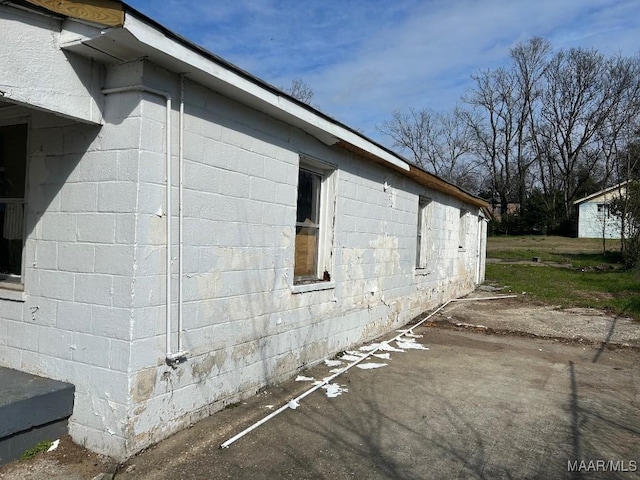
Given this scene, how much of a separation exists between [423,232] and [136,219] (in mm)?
7331

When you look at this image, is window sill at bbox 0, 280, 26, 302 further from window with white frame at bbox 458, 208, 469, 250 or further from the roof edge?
window with white frame at bbox 458, 208, 469, 250

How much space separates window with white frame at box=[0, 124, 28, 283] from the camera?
401 centimetres

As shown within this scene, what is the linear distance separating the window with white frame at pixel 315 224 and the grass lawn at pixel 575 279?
751 centimetres

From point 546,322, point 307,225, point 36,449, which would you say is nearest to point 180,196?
point 36,449

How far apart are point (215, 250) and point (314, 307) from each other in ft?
6.31

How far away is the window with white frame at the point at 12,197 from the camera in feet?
13.2

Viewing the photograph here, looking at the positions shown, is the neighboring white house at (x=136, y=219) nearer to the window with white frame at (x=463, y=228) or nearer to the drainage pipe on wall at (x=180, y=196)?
the drainage pipe on wall at (x=180, y=196)

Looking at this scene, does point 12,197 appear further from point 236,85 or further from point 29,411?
point 236,85

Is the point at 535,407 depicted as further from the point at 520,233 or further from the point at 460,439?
the point at 520,233

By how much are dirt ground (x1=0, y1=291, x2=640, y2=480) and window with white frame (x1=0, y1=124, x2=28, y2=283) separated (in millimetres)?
1591

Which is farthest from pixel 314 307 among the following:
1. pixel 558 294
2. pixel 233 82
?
pixel 558 294

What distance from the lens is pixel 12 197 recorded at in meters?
4.07

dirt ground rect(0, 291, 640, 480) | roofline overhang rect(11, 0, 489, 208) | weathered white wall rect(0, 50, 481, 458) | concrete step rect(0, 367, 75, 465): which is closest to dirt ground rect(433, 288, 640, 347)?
dirt ground rect(0, 291, 640, 480)

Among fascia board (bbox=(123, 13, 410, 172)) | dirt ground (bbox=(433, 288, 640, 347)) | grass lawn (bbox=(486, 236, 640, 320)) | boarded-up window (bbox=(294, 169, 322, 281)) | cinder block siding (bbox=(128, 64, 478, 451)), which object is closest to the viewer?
fascia board (bbox=(123, 13, 410, 172))
